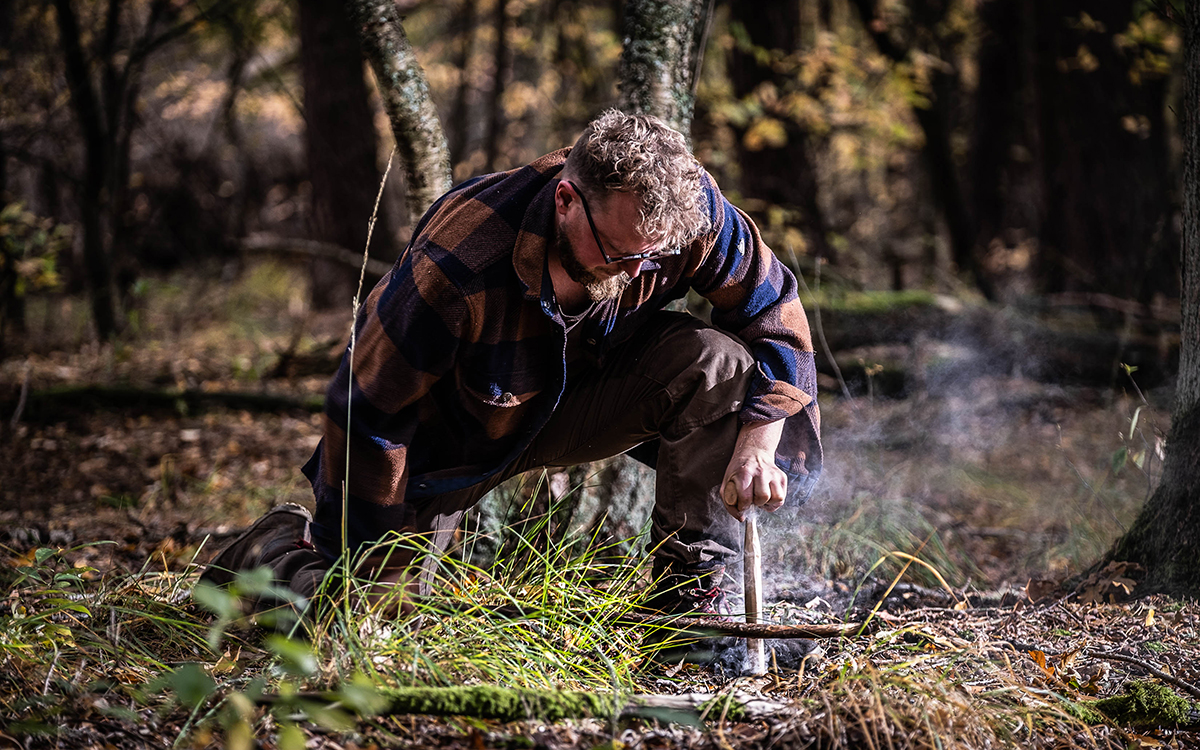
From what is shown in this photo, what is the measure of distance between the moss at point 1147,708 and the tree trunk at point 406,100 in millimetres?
2325

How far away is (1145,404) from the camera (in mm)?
2615

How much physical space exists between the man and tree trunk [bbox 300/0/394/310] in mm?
4643

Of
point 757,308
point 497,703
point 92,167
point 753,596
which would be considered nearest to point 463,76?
point 92,167

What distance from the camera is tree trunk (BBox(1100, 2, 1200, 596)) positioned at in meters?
2.40

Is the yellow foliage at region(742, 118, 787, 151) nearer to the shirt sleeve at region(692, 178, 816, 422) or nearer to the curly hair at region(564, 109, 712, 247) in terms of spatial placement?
the shirt sleeve at region(692, 178, 816, 422)

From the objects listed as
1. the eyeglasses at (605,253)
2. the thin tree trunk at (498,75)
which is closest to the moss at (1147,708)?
the eyeglasses at (605,253)

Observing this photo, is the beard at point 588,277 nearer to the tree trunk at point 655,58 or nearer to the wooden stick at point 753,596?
the wooden stick at point 753,596

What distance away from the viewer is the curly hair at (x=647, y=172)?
74.0 inches

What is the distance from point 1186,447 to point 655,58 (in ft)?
6.60

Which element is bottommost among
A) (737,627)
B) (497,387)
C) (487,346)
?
(737,627)

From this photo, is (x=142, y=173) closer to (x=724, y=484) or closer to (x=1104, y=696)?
(x=724, y=484)

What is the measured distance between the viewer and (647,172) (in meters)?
1.88

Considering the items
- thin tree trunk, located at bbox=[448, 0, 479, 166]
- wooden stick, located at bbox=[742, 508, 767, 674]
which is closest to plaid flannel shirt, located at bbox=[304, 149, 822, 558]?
wooden stick, located at bbox=[742, 508, 767, 674]

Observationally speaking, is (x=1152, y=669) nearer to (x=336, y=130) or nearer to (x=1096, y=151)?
(x=1096, y=151)
